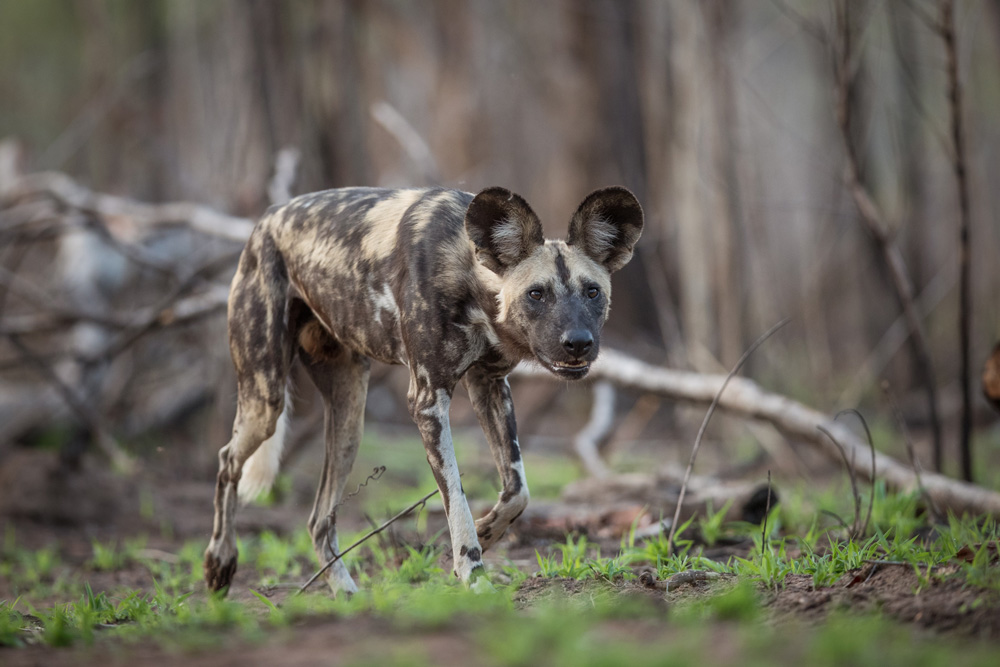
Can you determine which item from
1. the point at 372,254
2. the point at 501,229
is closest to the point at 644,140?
the point at 372,254

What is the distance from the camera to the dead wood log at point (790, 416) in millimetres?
4359

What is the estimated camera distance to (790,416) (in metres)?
5.23

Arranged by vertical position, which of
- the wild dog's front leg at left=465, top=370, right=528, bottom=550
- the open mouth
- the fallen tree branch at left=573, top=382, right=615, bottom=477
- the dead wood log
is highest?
the open mouth

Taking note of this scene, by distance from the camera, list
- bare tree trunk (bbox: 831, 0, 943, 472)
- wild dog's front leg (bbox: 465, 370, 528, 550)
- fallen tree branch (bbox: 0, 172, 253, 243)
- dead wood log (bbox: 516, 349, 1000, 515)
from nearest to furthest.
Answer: wild dog's front leg (bbox: 465, 370, 528, 550) → dead wood log (bbox: 516, 349, 1000, 515) → bare tree trunk (bbox: 831, 0, 943, 472) → fallen tree branch (bbox: 0, 172, 253, 243)

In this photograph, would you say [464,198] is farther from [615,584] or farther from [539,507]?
[539,507]

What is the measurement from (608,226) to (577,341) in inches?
22.6

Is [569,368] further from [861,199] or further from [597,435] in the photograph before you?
[597,435]

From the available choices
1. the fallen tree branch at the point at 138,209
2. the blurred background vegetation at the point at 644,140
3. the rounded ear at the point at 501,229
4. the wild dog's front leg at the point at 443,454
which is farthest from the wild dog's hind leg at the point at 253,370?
the blurred background vegetation at the point at 644,140

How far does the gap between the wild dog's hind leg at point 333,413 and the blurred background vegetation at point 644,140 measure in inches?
98.6

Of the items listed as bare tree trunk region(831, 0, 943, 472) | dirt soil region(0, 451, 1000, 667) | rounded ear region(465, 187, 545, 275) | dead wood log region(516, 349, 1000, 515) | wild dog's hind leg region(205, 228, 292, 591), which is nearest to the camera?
dirt soil region(0, 451, 1000, 667)

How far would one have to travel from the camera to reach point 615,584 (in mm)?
3213

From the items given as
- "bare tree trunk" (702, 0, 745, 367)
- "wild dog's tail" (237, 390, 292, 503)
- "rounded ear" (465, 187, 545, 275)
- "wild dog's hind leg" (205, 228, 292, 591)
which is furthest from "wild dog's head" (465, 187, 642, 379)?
"bare tree trunk" (702, 0, 745, 367)

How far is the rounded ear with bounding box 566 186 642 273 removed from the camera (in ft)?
11.2

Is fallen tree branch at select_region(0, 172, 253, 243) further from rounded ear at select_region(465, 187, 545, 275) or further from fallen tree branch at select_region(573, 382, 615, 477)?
rounded ear at select_region(465, 187, 545, 275)
